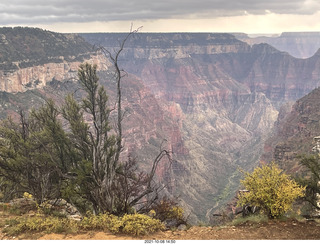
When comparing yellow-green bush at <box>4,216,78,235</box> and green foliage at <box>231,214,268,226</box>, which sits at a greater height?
green foliage at <box>231,214,268,226</box>

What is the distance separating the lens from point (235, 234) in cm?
1491

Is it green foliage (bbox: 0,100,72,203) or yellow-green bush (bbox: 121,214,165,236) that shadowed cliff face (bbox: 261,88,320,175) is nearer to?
green foliage (bbox: 0,100,72,203)

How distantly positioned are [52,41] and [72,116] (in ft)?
390

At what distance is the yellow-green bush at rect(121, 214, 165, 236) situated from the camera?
14.7 m

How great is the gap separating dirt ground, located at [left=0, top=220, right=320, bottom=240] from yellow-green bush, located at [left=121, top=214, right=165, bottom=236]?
0.32 metres

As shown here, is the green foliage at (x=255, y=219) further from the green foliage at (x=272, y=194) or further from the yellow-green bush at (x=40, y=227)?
the yellow-green bush at (x=40, y=227)

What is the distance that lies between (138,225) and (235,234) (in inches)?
170

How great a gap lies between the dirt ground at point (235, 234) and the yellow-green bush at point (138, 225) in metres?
0.32

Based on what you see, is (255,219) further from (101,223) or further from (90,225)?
(90,225)

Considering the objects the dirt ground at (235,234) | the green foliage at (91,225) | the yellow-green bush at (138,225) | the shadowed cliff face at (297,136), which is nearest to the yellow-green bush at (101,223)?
the green foliage at (91,225)

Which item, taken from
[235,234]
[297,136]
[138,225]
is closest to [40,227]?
[138,225]

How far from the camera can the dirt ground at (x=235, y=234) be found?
14320 mm

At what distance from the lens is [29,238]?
14.2m

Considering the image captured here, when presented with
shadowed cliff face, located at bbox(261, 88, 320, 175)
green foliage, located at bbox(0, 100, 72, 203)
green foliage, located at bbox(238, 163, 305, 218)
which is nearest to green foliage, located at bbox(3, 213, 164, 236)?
green foliage, located at bbox(238, 163, 305, 218)
